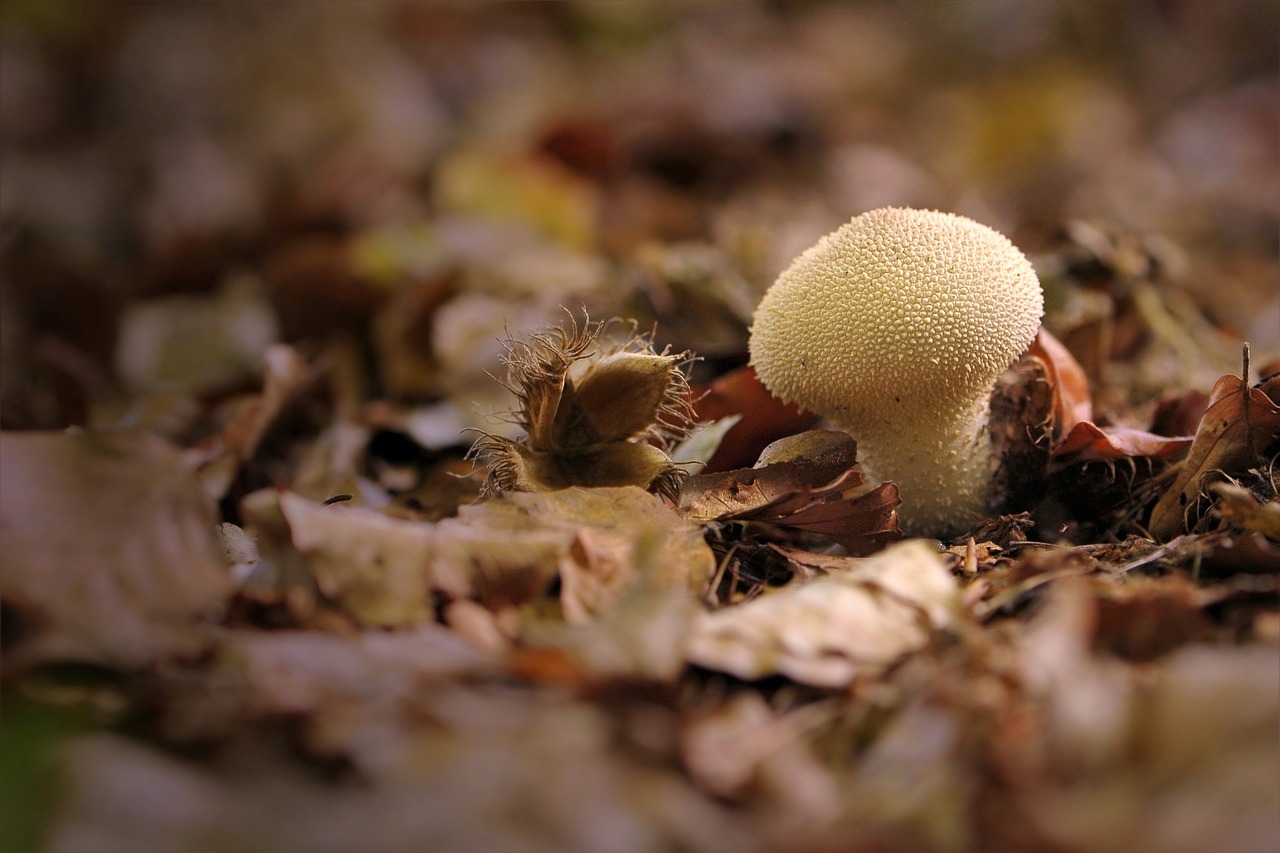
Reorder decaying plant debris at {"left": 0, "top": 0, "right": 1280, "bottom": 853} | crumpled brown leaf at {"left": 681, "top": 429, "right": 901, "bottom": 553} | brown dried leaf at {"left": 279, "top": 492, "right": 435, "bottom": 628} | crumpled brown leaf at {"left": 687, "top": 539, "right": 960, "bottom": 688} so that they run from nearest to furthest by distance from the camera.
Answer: decaying plant debris at {"left": 0, "top": 0, "right": 1280, "bottom": 853} < crumpled brown leaf at {"left": 687, "top": 539, "right": 960, "bottom": 688} < brown dried leaf at {"left": 279, "top": 492, "right": 435, "bottom": 628} < crumpled brown leaf at {"left": 681, "top": 429, "right": 901, "bottom": 553}

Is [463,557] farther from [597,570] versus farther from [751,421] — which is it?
[751,421]

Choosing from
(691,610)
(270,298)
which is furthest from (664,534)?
(270,298)

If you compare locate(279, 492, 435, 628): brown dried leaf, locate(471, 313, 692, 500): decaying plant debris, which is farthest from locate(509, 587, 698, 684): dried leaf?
locate(471, 313, 692, 500): decaying plant debris

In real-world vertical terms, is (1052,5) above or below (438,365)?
above

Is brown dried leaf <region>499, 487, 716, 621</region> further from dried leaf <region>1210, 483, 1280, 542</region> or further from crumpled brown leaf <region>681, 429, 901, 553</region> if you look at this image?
dried leaf <region>1210, 483, 1280, 542</region>

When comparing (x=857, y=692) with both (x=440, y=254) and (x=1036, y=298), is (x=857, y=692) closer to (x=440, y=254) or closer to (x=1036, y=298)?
(x=1036, y=298)

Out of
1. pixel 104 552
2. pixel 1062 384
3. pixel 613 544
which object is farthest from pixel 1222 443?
pixel 104 552

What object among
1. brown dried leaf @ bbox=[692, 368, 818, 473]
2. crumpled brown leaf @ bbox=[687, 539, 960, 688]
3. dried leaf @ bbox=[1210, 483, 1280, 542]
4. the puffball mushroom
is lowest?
brown dried leaf @ bbox=[692, 368, 818, 473]

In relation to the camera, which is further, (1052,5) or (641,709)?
(1052,5)

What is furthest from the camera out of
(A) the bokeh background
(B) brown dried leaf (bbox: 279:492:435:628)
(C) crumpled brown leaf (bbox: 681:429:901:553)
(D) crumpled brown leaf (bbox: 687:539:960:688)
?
(A) the bokeh background
